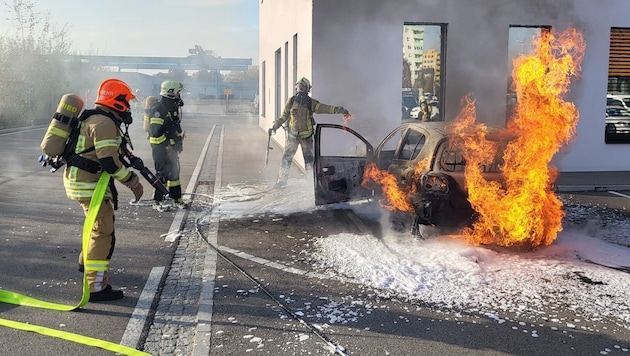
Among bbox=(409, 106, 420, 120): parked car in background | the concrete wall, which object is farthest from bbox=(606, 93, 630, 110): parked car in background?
bbox=(409, 106, 420, 120): parked car in background

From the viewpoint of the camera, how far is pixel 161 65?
3981cm

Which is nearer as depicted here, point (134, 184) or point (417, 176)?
point (134, 184)

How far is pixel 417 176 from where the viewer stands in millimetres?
6336

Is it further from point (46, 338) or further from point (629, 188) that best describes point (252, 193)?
point (629, 188)

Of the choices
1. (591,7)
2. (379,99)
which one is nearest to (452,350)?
(379,99)

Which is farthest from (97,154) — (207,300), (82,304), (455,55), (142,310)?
(455,55)

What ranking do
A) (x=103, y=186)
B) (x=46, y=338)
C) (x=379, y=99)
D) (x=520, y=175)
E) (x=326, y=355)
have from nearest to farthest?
(x=326, y=355)
(x=46, y=338)
(x=103, y=186)
(x=520, y=175)
(x=379, y=99)

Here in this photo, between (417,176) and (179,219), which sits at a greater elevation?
(417,176)

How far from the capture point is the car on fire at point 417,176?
6.01 metres

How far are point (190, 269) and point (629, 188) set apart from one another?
879 cm

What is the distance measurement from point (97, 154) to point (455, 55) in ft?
29.6

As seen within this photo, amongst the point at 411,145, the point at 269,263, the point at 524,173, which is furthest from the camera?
the point at 411,145

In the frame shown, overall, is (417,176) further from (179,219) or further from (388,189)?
(179,219)

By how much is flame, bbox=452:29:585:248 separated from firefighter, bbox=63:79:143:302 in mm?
3475
